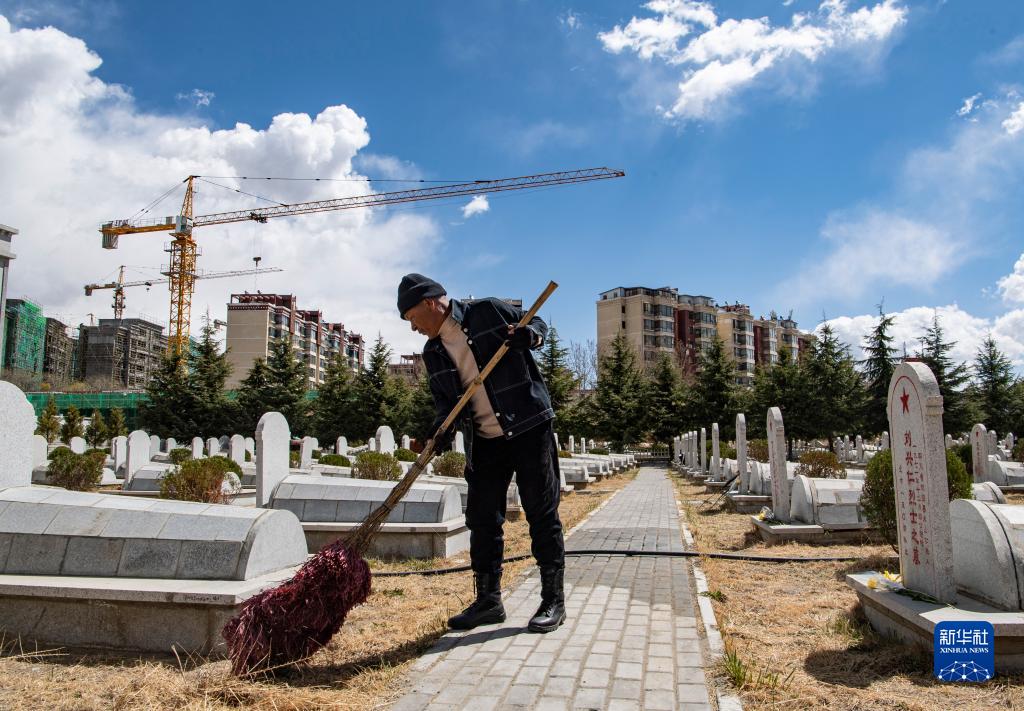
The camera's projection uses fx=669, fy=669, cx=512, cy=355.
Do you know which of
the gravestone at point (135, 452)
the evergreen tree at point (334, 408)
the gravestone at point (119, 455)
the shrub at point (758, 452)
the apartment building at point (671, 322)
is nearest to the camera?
the gravestone at point (135, 452)

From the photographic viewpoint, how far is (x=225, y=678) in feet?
10.6

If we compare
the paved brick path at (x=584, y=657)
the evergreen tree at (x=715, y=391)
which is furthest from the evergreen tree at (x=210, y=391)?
the paved brick path at (x=584, y=657)

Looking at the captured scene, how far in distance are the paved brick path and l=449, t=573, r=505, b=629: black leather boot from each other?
7 cm

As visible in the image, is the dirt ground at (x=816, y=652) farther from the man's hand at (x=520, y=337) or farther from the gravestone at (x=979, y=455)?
the gravestone at (x=979, y=455)

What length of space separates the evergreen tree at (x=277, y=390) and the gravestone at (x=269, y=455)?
34.7 meters

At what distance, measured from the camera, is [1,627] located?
13.5 feet

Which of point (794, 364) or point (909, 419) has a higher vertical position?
point (794, 364)

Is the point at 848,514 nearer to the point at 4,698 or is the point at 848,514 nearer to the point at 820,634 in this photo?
the point at 820,634

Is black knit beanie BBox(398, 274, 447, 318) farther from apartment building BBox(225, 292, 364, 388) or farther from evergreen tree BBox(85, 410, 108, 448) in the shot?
apartment building BBox(225, 292, 364, 388)

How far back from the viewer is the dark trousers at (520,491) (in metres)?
3.94

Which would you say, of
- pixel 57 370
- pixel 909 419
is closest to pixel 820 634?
pixel 909 419

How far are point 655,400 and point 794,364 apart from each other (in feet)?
29.7

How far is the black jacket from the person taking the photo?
3.89 metres

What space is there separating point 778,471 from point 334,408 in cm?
3711
